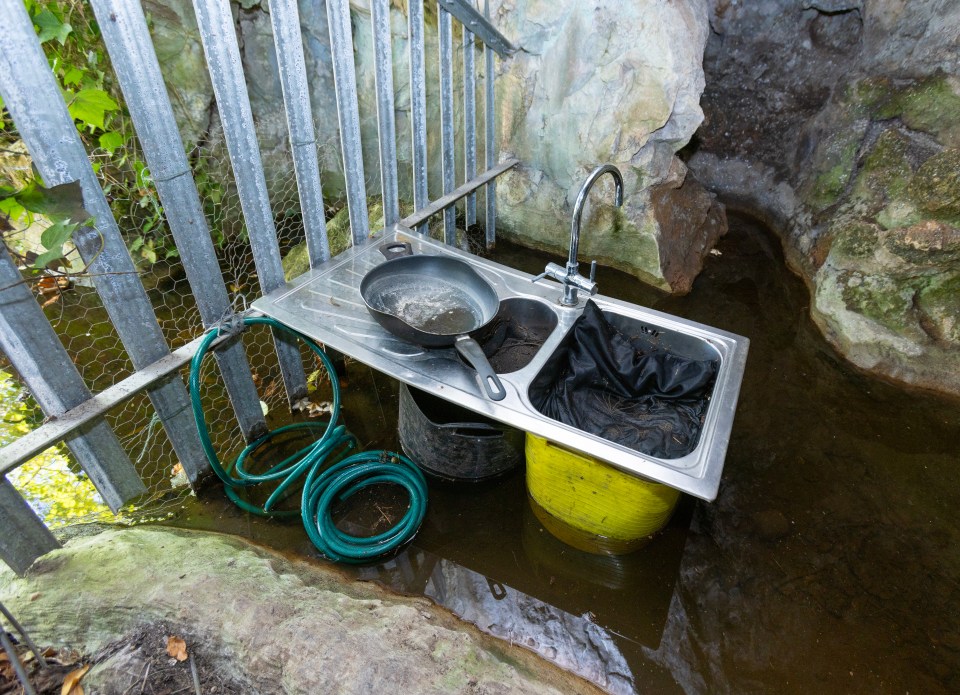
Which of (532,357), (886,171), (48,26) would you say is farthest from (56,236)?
(886,171)

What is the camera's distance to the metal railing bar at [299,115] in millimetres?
2314

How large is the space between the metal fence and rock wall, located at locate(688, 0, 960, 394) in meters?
3.59

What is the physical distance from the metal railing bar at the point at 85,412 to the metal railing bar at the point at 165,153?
0.27 m

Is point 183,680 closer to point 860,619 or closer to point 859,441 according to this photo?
point 860,619

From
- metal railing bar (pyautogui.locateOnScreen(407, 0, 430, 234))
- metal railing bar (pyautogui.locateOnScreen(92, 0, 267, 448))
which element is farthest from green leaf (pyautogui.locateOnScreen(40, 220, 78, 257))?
metal railing bar (pyautogui.locateOnScreen(407, 0, 430, 234))

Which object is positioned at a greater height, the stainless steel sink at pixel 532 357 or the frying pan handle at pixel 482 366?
the frying pan handle at pixel 482 366

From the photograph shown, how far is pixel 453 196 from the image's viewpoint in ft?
13.2

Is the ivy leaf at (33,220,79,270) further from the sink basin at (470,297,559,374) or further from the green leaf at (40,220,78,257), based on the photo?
the sink basin at (470,297,559,374)

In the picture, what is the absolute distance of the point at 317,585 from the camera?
215 centimetres

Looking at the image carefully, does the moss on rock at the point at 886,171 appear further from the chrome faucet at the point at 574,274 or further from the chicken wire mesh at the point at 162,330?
the chicken wire mesh at the point at 162,330

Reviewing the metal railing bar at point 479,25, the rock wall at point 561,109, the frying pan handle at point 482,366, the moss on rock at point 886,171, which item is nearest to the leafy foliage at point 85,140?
the rock wall at point 561,109

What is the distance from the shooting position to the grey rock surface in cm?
168

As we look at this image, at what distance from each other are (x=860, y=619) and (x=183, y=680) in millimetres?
2826

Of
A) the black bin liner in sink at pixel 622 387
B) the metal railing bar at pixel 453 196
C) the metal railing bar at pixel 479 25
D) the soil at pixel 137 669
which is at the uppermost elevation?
the metal railing bar at pixel 479 25
